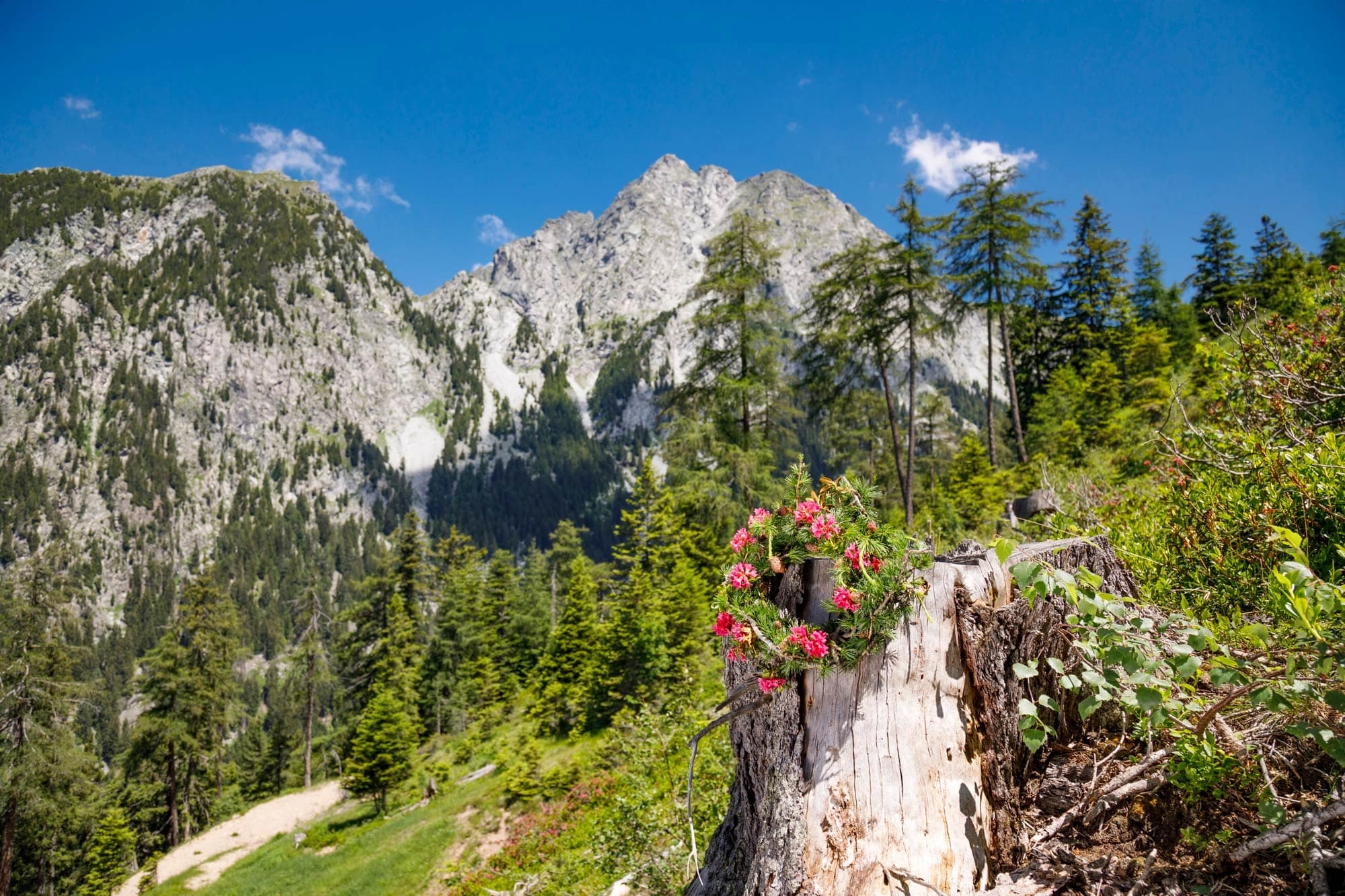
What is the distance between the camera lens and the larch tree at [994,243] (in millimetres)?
17109

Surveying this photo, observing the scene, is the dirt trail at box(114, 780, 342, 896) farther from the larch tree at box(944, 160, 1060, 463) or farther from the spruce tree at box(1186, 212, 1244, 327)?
the spruce tree at box(1186, 212, 1244, 327)

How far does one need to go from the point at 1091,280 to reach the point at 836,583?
3036 cm

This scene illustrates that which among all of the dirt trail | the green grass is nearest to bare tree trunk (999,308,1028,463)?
the green grass

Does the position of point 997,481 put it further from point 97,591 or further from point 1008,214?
point 97,591

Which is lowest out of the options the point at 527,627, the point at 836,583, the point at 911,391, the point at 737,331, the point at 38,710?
the point at 527,627

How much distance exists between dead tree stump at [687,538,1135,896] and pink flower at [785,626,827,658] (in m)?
0.21

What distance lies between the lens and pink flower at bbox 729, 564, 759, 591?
2.62 m

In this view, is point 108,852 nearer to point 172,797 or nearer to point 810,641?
point 172,797

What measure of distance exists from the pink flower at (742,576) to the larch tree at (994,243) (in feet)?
56.4

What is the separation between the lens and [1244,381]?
4102 millimetres

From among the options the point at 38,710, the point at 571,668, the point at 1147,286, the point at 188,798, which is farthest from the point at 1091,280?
the point at 188,798

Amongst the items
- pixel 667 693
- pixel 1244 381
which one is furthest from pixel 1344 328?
pixel 667 693

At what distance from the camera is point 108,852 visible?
74.2 ft

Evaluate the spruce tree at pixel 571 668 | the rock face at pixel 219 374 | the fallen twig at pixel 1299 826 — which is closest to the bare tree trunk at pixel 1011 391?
the spruce tree at pixel 571 668
